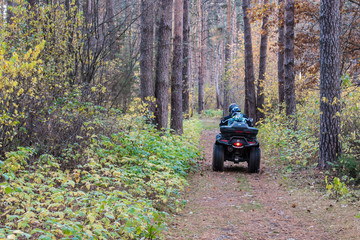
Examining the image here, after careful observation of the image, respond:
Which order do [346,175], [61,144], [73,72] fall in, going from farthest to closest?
[73,72] < [346,175] < [61,144]

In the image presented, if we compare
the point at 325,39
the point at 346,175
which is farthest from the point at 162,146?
the point at 325,39

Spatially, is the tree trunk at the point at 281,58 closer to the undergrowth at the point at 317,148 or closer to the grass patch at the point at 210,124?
the undergrowth at the point at 317,148

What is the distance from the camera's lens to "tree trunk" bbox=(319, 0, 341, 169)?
8.20 meters

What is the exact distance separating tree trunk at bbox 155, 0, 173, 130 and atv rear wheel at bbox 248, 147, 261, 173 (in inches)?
139

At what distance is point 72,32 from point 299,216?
6.85 meters

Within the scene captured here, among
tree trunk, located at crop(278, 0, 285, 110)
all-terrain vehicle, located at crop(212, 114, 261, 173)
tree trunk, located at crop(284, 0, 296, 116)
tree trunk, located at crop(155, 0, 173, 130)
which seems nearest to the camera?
all-terrain vehicle, located at crop(212, 114, 261, 173)

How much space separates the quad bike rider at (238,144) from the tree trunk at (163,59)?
2.80m

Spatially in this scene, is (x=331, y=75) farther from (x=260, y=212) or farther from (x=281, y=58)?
(x=281, y=58)

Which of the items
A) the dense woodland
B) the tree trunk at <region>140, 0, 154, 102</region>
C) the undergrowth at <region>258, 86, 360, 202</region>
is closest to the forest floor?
the dense woodland

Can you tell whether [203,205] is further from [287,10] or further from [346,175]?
[287,10]

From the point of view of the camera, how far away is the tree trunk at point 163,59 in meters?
11.7

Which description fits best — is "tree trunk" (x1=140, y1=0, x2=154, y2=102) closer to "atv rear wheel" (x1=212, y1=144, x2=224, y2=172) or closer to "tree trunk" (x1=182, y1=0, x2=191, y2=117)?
"atv rear wheel" (x1=212, y1=144, x2=224, y2=172)

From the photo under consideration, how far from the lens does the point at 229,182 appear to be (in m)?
8.83

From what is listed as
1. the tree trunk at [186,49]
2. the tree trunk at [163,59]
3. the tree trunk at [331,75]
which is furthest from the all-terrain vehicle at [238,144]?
the tree trunk at [186,49]
